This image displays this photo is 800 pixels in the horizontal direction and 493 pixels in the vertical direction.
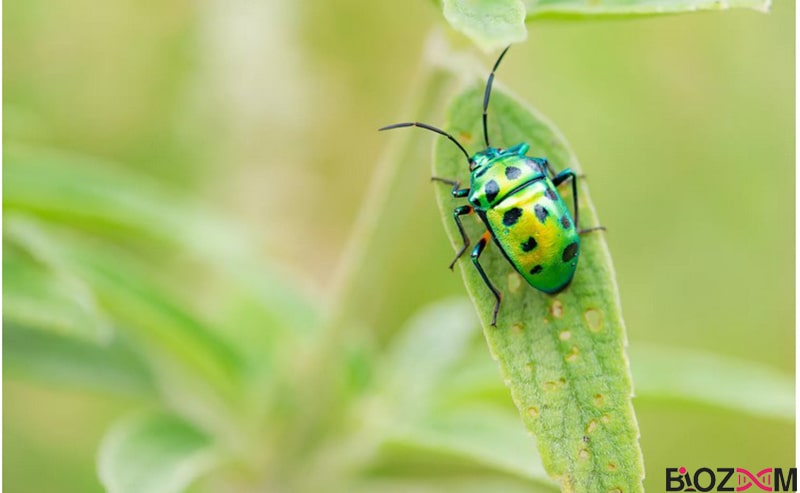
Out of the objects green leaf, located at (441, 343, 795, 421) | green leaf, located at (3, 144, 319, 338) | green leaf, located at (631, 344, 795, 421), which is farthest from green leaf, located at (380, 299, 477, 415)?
green leaf, located at (631, 344, 795, 421)

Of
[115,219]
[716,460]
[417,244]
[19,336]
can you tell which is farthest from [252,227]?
[716,460]

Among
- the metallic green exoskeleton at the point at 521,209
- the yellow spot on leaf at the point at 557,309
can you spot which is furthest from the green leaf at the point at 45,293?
the yellow spot on leaf at the point at 557,309

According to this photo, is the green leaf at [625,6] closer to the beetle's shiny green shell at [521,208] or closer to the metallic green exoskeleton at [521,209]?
the metallic green exoskeleton at [521,209]

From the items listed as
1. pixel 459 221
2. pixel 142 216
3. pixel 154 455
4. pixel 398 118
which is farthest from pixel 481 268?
pixel 398 118

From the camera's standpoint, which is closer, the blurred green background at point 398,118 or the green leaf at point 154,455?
the green leaf at point 154,455

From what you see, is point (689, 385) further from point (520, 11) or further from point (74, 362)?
point (74, 362)

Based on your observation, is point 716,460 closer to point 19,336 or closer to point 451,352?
point 451,352
